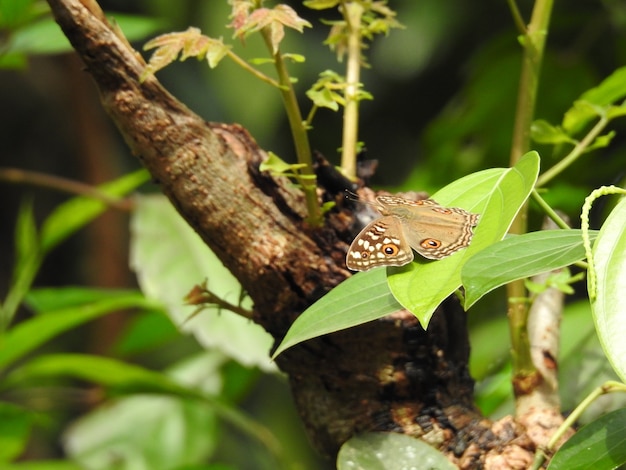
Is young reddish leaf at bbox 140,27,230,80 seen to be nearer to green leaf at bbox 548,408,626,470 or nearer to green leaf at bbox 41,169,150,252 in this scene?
green leaf at bbox 548,408,626,470

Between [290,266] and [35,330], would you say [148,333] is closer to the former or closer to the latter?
[35,330]

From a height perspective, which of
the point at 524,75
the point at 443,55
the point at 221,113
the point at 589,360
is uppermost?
the point at 221,113

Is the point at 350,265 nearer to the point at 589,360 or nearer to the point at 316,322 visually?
the point at 316,322

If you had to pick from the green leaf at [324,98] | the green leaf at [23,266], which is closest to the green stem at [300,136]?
the green leaf at [324,98]

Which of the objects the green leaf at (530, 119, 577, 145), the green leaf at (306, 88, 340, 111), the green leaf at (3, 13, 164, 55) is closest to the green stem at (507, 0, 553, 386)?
the green leaf at (530, 119, 577, 145)

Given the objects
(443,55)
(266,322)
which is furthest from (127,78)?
(443,55)

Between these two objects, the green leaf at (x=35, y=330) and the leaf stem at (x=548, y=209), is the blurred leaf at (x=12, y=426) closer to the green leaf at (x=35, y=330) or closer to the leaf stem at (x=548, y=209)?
the green leaf at (x=35, y=330)
